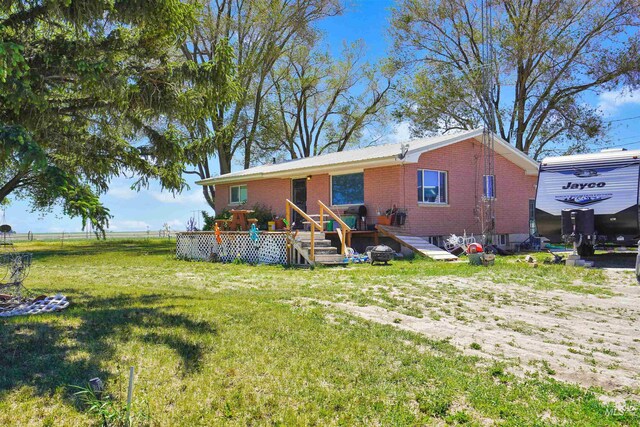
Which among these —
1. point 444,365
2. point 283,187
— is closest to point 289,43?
point 283,187

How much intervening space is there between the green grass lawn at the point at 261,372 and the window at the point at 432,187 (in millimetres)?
10289

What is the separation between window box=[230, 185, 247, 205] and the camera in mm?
22797

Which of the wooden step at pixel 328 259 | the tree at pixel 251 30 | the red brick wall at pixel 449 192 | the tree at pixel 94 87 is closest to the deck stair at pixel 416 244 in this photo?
the red brick wall at pixel 449 192

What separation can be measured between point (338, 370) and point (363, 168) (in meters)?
13.4

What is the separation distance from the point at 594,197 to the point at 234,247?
1016 centimetres

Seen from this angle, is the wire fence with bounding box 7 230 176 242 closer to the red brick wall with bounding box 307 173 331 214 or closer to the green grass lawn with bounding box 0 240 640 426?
the red brick wall with bounding box 307 173 331 214

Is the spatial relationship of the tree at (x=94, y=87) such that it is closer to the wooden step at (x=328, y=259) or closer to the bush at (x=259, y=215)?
the wooden step at (x=328, y=259)

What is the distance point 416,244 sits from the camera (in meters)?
15.3

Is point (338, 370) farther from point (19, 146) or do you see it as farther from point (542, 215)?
point (542, 215)

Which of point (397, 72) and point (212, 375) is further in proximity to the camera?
point (397, 72)

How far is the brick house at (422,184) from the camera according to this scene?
16.5 metres

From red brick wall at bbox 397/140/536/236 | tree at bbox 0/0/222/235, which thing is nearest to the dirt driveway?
tree at bbox 0/0/222/235

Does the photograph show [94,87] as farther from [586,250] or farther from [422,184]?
[586,250]

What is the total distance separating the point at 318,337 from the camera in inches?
202
